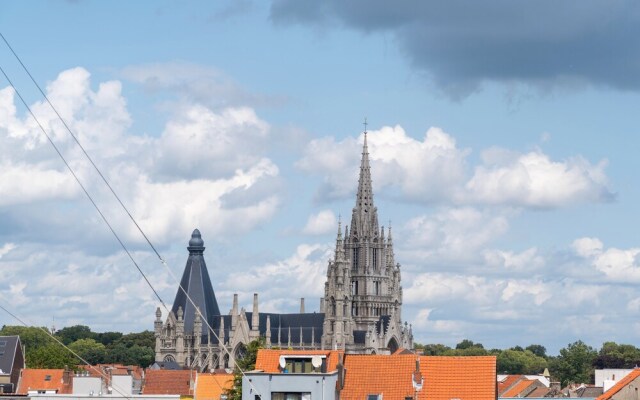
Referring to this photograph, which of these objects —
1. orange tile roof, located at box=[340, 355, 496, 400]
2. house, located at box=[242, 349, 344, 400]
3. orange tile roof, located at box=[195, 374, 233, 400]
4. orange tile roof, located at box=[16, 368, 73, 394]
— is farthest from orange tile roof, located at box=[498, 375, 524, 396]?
house, located at box=[242, 349, 344, 400]

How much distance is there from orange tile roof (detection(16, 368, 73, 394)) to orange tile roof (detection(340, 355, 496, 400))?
58745 millimetres

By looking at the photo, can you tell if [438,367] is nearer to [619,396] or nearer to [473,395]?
[473,395]

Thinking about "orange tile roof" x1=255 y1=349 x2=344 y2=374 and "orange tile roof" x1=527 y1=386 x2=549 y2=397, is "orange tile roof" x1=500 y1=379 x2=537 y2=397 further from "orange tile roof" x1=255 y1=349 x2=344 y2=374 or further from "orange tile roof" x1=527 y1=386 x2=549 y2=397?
"orange tile roof" x1=255 y1=349 x2=344 y2=374

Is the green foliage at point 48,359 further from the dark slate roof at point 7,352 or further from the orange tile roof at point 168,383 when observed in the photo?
the orange tile roof at point 168,383

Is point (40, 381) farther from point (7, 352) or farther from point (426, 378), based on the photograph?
point (426, 378)

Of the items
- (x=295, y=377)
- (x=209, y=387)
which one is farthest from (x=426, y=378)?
(x=209, y=387)

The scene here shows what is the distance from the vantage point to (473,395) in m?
66.6

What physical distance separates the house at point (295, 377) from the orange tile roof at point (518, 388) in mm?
69358

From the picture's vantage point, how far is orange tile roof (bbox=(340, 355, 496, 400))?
6694 cm

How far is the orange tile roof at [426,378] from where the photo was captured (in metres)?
66.9

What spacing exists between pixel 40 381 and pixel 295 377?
6988 centimetres

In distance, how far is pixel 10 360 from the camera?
14200 centimetres

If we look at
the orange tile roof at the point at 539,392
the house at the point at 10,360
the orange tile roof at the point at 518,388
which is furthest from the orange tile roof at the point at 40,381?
the orange tile roof at the point at 539,392

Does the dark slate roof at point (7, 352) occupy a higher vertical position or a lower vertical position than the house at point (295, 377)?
higher
